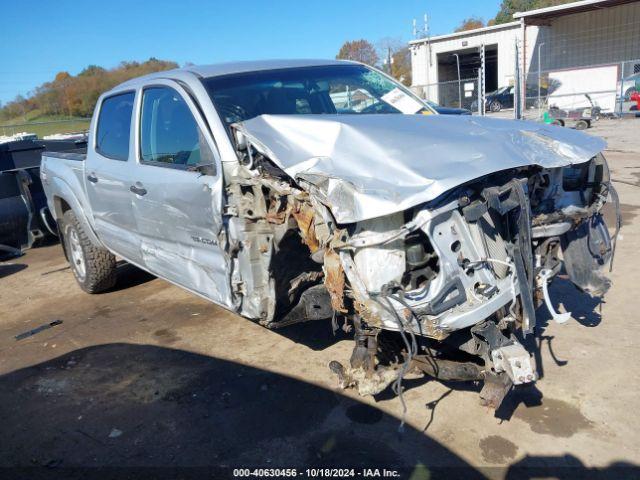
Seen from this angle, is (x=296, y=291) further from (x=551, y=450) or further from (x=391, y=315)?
(x=551, y=450)

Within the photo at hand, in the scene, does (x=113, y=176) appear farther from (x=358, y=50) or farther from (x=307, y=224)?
(x=358, y=50)

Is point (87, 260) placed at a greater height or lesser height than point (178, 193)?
lesser

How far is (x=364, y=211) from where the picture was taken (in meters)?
2.41

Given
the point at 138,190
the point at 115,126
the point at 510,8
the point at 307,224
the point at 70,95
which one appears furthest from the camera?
the point at 510,8

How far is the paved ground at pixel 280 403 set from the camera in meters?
2.77

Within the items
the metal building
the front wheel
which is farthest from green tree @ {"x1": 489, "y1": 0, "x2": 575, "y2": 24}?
the front wheel

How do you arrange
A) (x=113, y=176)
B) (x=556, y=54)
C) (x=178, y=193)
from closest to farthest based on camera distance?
1. (x=178, y=193)
2. (x=113, y=176)
3. (x=556, y=54)

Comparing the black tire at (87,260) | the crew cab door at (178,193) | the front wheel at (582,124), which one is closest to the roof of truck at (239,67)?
the crew cab door at (178,193)

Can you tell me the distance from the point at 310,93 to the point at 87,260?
2955 millimetres

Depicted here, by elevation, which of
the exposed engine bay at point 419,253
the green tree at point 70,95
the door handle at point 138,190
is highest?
the green tree at point 70,95

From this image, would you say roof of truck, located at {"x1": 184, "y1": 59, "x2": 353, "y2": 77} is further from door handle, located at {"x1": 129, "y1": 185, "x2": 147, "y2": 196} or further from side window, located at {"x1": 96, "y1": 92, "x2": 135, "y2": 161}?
door handle, located at {"x1": 129, "y1": 185, "x2": 147, "y2": 196}

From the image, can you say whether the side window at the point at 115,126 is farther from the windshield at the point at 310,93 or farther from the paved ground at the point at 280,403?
the paved ground at the point at 280,403

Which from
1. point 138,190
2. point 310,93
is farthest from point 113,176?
point 310,93

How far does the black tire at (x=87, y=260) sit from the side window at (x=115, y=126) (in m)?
1.04
